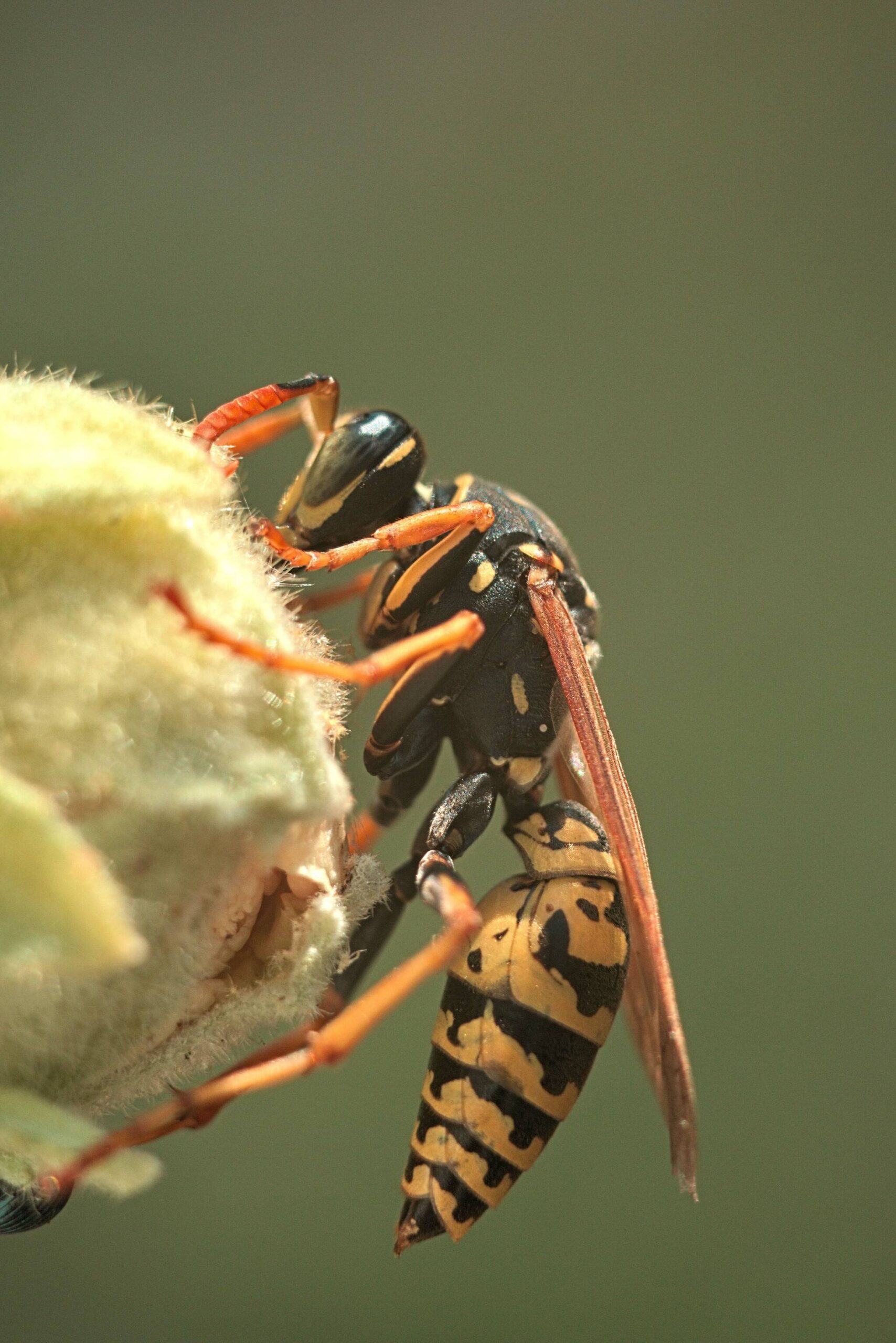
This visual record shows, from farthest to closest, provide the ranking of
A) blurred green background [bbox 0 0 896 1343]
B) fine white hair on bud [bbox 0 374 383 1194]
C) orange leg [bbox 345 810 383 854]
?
blurred green background [bbox 0 0 896 1343] → orange leg [bbox 345 810 383 854] → fine white hair on bud [bbox 0 374 383 1194]

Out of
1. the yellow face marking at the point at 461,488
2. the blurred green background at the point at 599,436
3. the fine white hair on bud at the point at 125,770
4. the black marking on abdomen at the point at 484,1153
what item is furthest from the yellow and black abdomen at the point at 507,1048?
the blurred green background at the point at 599,436

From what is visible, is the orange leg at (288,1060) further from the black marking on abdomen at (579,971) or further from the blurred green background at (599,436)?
the blurred green background at (599,436)

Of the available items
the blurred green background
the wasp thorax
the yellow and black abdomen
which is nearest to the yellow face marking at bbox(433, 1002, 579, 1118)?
the yellow and black abdomen

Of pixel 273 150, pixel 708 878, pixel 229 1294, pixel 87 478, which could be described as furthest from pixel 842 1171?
pixel 273 150

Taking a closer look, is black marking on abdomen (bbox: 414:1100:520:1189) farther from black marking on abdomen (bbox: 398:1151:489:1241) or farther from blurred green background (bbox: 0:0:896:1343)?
blurred green background (bbox: 0:0:896:1343)

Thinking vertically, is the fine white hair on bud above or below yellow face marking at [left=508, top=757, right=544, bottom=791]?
above

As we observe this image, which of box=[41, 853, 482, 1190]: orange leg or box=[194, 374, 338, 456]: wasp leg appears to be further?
box=[194, 374, 338, 456]: wasp leg

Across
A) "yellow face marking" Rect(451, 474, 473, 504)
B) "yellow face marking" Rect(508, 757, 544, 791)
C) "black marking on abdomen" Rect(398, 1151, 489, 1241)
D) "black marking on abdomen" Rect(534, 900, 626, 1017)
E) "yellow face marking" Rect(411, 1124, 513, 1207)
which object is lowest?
"black marking on abdomen" Rect(398, 1151, 489, 1241)
